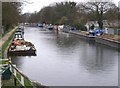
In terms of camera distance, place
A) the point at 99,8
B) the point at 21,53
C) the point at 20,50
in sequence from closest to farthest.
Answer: the point at 21,53 → the point at 20,50 → the point at 99,8

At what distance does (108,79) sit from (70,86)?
294 cm

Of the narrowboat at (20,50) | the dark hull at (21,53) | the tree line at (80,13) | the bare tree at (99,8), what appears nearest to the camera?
the dark hull at (21,53)

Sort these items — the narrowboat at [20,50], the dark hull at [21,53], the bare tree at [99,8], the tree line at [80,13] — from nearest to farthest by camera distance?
the dark hull at [21,53] < the narrowboat at [20,50] < the tree line at [80,13] < the bare tree at [99,8]

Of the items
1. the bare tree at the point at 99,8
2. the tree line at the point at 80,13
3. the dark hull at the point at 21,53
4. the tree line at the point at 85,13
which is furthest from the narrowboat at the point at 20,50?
the tree line at the point at 85,13

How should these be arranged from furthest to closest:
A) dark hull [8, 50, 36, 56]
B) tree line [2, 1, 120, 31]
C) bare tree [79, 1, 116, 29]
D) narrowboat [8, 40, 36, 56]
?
bare tree [79, 1, 116, 29]
tree line [2, 1, 120, 31]
narrowboat [8, 40, 36, 56]
dark hull [8, 50, 36, 56]

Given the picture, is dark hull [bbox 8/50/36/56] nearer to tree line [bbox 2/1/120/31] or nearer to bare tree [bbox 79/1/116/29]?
tree line [bbox 2/1/120/31]

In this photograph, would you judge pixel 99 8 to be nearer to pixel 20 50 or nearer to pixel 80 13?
pixel 80 13

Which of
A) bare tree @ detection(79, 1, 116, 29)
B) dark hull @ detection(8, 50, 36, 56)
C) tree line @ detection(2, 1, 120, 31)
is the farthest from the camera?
bare tree @ detection(79, 1, 116, 29)

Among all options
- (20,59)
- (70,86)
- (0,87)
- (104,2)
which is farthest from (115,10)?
(0,87)

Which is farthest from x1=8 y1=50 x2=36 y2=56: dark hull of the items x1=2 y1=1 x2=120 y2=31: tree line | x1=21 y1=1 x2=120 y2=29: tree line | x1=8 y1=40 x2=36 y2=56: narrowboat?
x1=21 y1=1 x2=120 y2=29: tree line

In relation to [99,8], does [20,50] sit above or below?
below

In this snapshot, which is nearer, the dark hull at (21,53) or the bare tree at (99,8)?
the dark hull at (21,53)

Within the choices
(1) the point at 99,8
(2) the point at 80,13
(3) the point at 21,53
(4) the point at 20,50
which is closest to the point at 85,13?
(1) the point at 99,8

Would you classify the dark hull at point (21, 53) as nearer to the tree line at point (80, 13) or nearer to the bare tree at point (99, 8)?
the tree line at point (80, 13)
